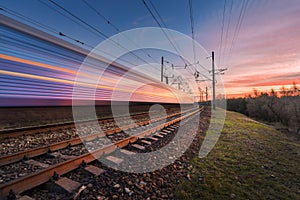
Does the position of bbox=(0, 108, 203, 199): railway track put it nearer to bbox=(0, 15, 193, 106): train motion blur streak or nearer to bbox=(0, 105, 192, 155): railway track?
bbox=(0, 105, 192, 155): railway track

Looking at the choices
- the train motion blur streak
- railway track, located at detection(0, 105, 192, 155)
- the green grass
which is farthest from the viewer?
the train motion blur streak

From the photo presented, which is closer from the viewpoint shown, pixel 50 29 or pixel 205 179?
pixel 205 179

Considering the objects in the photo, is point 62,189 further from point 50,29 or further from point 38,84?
point 50,29

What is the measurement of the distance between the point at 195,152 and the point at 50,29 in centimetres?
960

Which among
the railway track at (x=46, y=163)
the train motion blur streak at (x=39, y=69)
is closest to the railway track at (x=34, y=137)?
the railway track at (x=46, y=163)

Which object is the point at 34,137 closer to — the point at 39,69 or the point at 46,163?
the point at 39,69

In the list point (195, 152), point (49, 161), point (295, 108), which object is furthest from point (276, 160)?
point (295, 108)

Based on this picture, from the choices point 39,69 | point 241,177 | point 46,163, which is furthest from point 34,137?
point 241,177

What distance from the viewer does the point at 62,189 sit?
2.26m

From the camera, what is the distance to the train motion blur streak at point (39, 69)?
164 inches

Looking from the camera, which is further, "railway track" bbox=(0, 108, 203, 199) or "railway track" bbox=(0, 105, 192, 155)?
"railway track" bbox=(0, 105, 192, 155)

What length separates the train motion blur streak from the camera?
416 cm

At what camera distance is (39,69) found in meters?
4.86

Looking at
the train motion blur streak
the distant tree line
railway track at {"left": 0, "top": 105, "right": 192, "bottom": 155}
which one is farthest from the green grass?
the distant tree line
